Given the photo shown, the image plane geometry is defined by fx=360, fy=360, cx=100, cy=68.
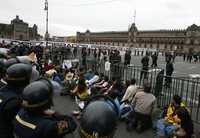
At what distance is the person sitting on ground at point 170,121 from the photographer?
335 inches

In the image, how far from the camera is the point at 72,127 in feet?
10.2

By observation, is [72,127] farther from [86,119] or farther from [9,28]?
[9,28]

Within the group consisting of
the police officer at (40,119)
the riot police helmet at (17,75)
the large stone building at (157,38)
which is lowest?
the large stone building at (157,38)

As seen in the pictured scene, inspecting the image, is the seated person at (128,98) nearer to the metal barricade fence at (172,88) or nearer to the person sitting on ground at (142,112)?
the person sitting on ground at (142,112)

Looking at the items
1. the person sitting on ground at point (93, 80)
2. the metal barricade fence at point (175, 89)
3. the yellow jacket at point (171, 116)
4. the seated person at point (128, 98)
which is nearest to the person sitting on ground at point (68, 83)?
the person sitting on ground at point (93, 80)

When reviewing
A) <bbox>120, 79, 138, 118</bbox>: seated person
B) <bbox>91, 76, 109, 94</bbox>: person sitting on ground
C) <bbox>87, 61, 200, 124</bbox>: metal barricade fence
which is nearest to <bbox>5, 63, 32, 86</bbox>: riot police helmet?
<bbox>87, 61, 200, 124</bbox>: metal barricade fence

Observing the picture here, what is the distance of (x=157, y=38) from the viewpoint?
441 feet

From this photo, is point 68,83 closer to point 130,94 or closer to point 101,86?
point 101,86

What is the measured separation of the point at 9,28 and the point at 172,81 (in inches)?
4499

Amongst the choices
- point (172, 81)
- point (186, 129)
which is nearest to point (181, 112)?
point (186, 129)

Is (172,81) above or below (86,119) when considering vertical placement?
below

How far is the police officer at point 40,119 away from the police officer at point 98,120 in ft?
1.18

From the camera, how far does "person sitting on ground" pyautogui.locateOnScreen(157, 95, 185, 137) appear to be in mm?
8509

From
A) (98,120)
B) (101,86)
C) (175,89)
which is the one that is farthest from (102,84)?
(98,120)
